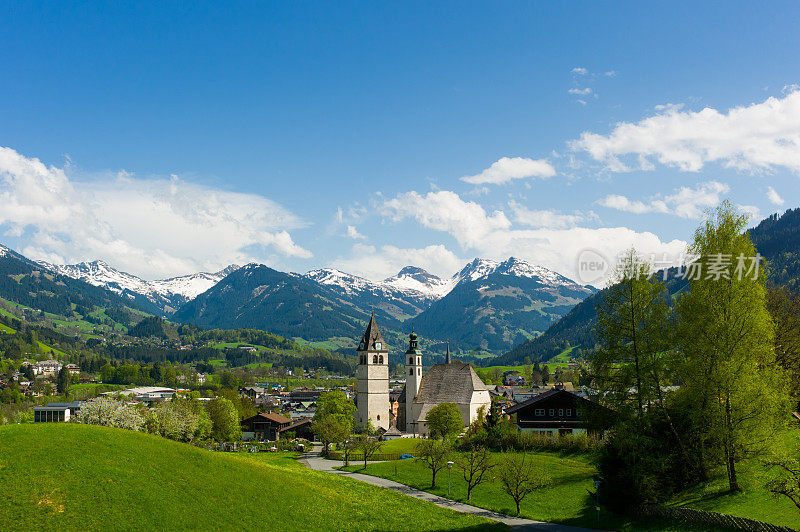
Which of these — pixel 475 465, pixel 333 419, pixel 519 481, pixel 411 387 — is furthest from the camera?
pixel 411 387

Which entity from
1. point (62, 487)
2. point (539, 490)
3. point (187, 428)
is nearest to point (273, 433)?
point (187, 428)

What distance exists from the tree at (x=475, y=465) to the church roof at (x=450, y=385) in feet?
129

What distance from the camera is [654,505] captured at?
3572cm

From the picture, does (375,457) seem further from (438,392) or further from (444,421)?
(438,392)

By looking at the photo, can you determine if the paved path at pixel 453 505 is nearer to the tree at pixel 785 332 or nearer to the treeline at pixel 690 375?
the treeline at pixel 690 375

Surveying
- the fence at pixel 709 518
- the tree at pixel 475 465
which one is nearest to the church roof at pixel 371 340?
the tree at pixel 475 465

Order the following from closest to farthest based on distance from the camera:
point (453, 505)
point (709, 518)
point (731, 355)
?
point (709, 518)
point (731, 355)
point (453, 505)

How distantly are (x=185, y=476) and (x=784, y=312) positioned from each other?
58502mm

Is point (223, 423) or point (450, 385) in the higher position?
point (450, 385)

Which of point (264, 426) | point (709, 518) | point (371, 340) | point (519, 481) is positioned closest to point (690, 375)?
point (709, 518)

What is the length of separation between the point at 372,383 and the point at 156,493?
7916 centimetres

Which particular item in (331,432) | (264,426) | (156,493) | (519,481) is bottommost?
(264,426)

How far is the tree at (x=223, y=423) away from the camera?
343 feet

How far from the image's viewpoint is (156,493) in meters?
34.6
